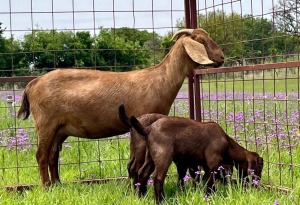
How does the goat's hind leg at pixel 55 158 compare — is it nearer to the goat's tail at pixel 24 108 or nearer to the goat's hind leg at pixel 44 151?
the goat's hind leg at pixel 44 151

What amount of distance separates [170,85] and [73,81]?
1.16m

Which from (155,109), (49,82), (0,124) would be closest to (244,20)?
(155,109)

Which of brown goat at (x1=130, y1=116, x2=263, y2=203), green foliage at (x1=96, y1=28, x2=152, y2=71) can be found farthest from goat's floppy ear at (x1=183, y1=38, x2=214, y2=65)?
green foliage at (x1=96, y1=28, x2=152, y2=71)

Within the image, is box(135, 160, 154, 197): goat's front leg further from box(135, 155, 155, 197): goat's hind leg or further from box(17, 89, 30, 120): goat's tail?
box(17, 89, 30, 120): goat's tail

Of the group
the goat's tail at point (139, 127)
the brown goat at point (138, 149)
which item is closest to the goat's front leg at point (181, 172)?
the brown goat at point (138, 149)

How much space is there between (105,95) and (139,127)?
39.8 inches

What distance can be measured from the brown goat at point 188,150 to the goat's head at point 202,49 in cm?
76

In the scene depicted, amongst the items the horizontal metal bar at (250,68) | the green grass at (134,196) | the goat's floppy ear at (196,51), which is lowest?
the green grass at (134,196)

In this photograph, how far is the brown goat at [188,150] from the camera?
5.62m

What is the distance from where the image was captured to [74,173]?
7.64 metres

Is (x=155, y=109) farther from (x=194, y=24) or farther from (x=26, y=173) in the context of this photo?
(x=26, y=173)

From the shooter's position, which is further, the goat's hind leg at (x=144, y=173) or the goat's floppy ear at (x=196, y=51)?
the goat's floppy ear at (x=196, y=51)

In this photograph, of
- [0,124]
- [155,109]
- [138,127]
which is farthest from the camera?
[0,124]

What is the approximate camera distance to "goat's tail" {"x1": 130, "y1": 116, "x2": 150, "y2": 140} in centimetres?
565
